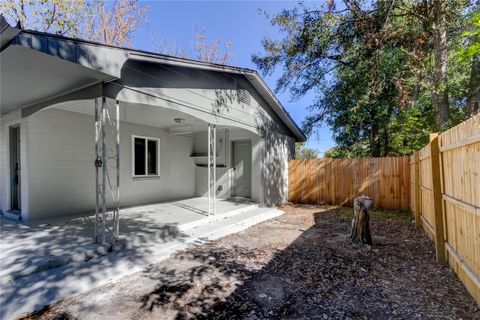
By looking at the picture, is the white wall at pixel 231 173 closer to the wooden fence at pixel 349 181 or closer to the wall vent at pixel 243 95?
the wall vent at pixel 243 95

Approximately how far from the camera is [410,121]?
39.9ft

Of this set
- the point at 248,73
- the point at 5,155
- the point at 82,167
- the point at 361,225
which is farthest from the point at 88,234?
the point at 248,73

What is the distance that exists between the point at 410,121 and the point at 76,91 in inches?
540

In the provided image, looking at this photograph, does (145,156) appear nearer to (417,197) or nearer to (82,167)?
(82,167)

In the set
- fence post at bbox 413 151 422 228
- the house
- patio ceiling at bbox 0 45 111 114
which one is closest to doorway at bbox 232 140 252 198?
the house

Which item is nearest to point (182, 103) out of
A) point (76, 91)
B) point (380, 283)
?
point (76, 91)

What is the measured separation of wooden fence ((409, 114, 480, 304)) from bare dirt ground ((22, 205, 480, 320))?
0.83ft

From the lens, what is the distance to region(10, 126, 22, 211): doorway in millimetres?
6309

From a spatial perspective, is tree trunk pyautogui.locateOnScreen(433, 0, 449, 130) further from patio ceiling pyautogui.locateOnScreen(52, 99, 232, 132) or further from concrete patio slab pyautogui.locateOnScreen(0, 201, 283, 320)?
concrete patio slab pyautogui.locateOnScreen(0, 201, 283, 320)

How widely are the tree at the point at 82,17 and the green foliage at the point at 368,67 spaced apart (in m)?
6.86

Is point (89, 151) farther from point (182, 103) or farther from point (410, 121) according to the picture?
point (410, 121)

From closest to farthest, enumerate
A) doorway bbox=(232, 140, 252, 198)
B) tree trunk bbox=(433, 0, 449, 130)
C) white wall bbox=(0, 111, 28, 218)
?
white wall bbox=(0, 111, 28, 218)
tree trunk bbox=(433, 0, 449, 130)
doorway bbox=(232, 140, 252, 198)

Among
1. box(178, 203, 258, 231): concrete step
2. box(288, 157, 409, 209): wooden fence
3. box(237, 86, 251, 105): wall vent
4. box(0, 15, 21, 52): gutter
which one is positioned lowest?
box(178, 203, 258, 231): concrete step

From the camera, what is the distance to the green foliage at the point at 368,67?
872 centimetres
